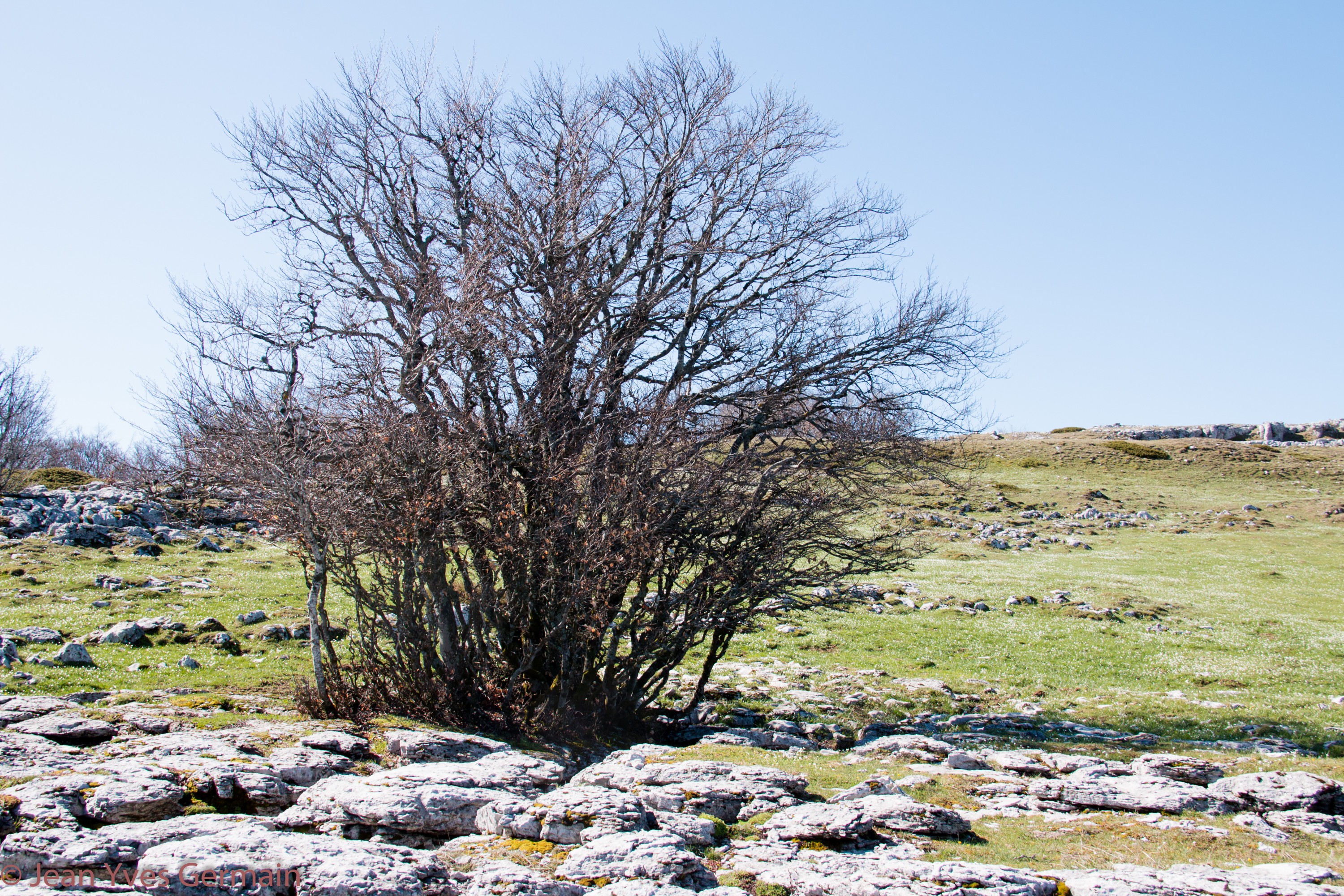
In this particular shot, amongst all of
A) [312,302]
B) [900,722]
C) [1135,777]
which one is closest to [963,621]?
[900,722]

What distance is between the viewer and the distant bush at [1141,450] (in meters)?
78.5

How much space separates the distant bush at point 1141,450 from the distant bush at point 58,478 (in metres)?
83.9

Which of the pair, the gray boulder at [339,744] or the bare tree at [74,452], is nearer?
the gray boulder at [339,744]

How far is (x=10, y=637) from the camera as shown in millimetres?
16891

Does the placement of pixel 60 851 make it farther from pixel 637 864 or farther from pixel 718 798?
pixel 718 798

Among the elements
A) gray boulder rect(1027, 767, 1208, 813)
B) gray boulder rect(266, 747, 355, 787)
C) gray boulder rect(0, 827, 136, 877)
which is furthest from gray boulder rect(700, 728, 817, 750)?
gray boulder rect(0, 827, 136, 877)

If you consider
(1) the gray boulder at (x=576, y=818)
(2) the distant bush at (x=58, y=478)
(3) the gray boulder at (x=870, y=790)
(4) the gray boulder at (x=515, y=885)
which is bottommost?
(3) the gray boulder at (x=870, y=790)

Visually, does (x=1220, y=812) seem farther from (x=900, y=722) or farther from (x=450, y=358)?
(x=450, y=358)

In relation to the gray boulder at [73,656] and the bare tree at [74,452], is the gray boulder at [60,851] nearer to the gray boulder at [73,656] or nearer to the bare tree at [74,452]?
the gray boulder at [73,656]

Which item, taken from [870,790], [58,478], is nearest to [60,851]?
[870,790]

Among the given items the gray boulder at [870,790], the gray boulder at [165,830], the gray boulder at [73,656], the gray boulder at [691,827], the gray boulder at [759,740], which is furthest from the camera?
the gray boulder at [73,656]

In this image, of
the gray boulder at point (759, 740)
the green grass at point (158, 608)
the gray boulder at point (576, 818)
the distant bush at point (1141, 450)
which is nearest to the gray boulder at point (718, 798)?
the gray boulder at point (576, 818)

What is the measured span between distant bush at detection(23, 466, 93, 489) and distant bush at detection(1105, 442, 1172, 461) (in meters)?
83.9

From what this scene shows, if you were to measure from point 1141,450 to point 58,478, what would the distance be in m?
87.3
